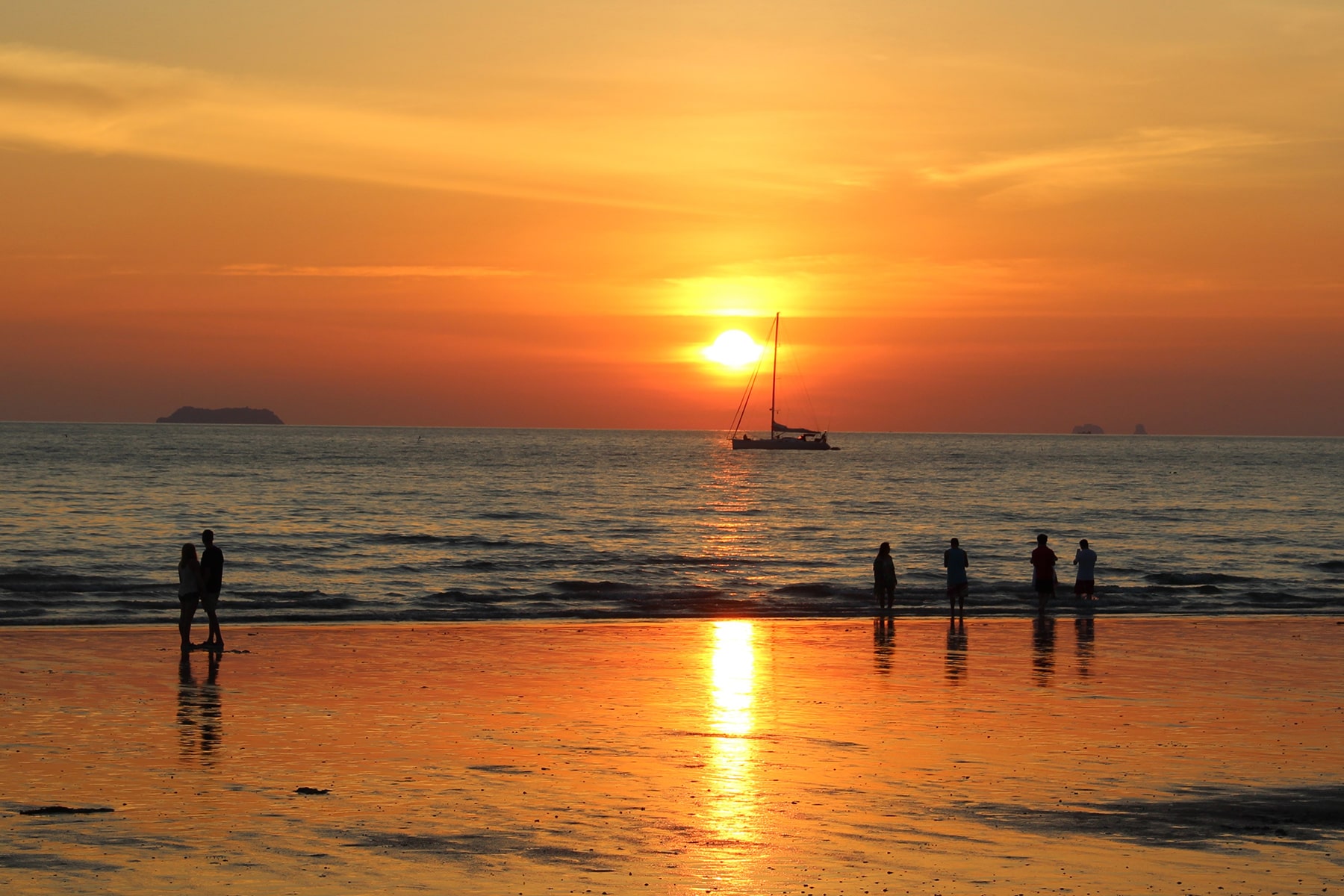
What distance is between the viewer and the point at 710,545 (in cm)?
6097

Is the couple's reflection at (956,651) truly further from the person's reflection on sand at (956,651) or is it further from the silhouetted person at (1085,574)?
the silhouetted person at (1085,574)

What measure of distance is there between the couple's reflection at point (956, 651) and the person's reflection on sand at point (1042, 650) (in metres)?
1.16

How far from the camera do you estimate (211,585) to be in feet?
79.4

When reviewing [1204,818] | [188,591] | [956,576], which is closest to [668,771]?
[1204,818]

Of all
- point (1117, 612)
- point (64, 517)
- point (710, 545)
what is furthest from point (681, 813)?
point (64, 517)

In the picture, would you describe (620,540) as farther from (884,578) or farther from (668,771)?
(668,771)

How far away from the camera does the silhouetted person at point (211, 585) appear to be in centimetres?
2383

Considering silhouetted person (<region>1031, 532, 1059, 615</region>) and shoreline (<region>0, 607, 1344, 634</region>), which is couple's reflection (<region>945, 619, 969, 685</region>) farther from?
silhouetted person (<region>1031, 532, 1059, 615</region>)

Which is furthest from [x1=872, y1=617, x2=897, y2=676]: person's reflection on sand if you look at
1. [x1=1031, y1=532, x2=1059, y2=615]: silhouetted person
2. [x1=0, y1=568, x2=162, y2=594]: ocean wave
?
[x1=0, y1=568, x2=162, y2=594]: ocean wave

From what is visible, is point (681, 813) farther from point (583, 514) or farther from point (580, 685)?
point (583, 514)

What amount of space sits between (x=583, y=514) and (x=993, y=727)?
66.6 m

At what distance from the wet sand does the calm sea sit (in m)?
11.4

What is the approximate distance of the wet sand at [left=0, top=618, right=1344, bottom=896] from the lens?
10.5 m

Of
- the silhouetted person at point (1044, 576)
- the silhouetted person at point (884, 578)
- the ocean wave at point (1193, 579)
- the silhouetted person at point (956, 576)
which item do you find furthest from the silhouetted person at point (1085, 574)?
the ocean wave at point (1193, 579)
